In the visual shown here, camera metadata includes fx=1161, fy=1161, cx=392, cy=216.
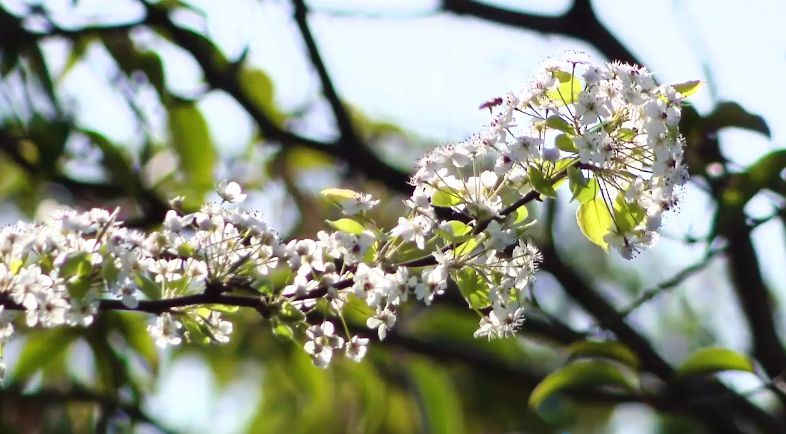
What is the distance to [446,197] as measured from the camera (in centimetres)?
137

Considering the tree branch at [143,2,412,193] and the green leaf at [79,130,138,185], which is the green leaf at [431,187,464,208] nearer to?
the tree branch at [143,2,412,193]

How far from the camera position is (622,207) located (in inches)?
56.2

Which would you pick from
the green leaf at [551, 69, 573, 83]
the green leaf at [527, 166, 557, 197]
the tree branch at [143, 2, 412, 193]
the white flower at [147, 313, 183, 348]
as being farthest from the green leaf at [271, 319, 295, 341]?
the tree branch at [143, 2, 412, 193]

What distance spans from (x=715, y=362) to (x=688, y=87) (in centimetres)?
98

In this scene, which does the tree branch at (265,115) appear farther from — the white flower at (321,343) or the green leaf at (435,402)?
the white flower at (321,343)

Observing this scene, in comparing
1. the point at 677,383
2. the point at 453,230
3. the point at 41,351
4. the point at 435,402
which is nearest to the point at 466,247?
the point at 453,230

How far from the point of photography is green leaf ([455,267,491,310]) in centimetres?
139

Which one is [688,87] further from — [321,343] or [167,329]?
[167,329]

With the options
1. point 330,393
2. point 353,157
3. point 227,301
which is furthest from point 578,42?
point 227,301

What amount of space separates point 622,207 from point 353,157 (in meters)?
1.54

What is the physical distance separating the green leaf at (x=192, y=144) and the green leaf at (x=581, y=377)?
42.0 inches

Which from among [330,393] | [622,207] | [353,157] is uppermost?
[622,207]

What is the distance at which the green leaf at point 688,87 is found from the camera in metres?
1.48

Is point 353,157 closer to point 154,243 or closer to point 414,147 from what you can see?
point 414,147
